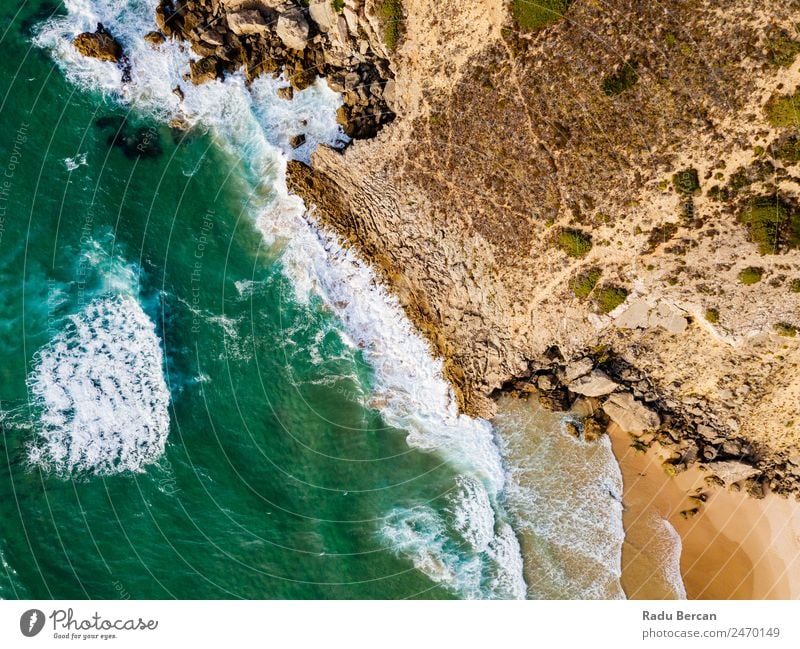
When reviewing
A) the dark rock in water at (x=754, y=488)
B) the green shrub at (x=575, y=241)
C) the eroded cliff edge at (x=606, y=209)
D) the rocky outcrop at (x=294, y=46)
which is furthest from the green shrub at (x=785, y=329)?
the rocky outcrop at (x=294, y=46)

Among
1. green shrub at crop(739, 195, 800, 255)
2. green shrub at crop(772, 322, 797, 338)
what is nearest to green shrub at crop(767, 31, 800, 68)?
green shrub at crop(739, 195, 800, 255)

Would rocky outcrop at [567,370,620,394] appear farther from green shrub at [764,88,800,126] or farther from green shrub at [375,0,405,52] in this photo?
green shrub at [375,0,405,52]

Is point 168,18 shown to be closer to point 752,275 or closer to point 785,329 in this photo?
point 752,275

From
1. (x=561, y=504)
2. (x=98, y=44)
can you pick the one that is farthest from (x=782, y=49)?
(x=98, y=44)

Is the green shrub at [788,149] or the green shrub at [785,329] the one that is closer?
the green shrub at [788,149]

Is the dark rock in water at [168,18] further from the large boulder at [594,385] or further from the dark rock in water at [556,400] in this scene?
the large boulder at [594,385]

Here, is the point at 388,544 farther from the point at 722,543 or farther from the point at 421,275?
the point at 722,543
